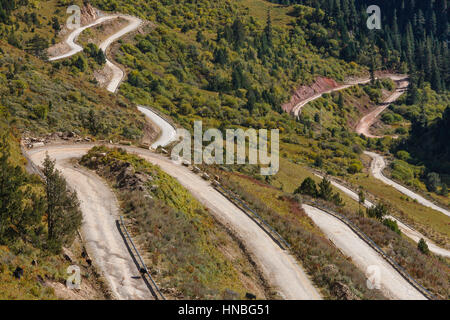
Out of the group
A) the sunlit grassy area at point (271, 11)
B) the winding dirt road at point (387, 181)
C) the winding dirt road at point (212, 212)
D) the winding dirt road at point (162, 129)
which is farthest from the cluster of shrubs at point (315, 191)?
the sunlit grassy area at point (271, 11)

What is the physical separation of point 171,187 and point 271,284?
39.2ft

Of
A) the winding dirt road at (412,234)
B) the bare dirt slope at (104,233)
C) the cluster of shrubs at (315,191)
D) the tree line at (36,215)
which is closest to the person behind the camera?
the tree line at (36,215)

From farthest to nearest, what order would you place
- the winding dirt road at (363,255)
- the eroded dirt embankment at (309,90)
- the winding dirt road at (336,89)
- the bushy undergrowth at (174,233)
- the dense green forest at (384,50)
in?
1. the dense green forest at (384,50)
2. the eroded dirt embankment at (309,90)
3. the winding dirt road at (336,89)
4. the winding dirt road at (363,255)
5. the bushy undergrowth at (174,233)

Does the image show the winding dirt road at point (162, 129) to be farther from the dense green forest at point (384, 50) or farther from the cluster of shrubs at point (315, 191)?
the dense green forest at point (384, 50)

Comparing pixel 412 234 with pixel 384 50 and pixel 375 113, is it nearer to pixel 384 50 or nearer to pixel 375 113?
pixel 375 113

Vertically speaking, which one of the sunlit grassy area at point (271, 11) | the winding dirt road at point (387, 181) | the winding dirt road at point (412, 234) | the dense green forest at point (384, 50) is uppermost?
the sunlit grassy area at point (271, 11)

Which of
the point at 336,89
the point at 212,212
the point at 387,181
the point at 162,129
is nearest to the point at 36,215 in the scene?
the point at 212,212

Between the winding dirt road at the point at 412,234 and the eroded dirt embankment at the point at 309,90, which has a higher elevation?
the eroded dirt embankment at the point at 309,90

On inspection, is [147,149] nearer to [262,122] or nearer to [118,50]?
[262,122]

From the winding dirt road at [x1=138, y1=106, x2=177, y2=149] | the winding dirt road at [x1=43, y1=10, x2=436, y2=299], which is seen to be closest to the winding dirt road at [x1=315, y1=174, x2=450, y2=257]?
the winding dirt road at [x1=43, y1=10, x2=436, y2=299]

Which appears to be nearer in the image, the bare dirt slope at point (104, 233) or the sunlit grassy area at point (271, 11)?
the bare dirt slope at point (104, 233)
